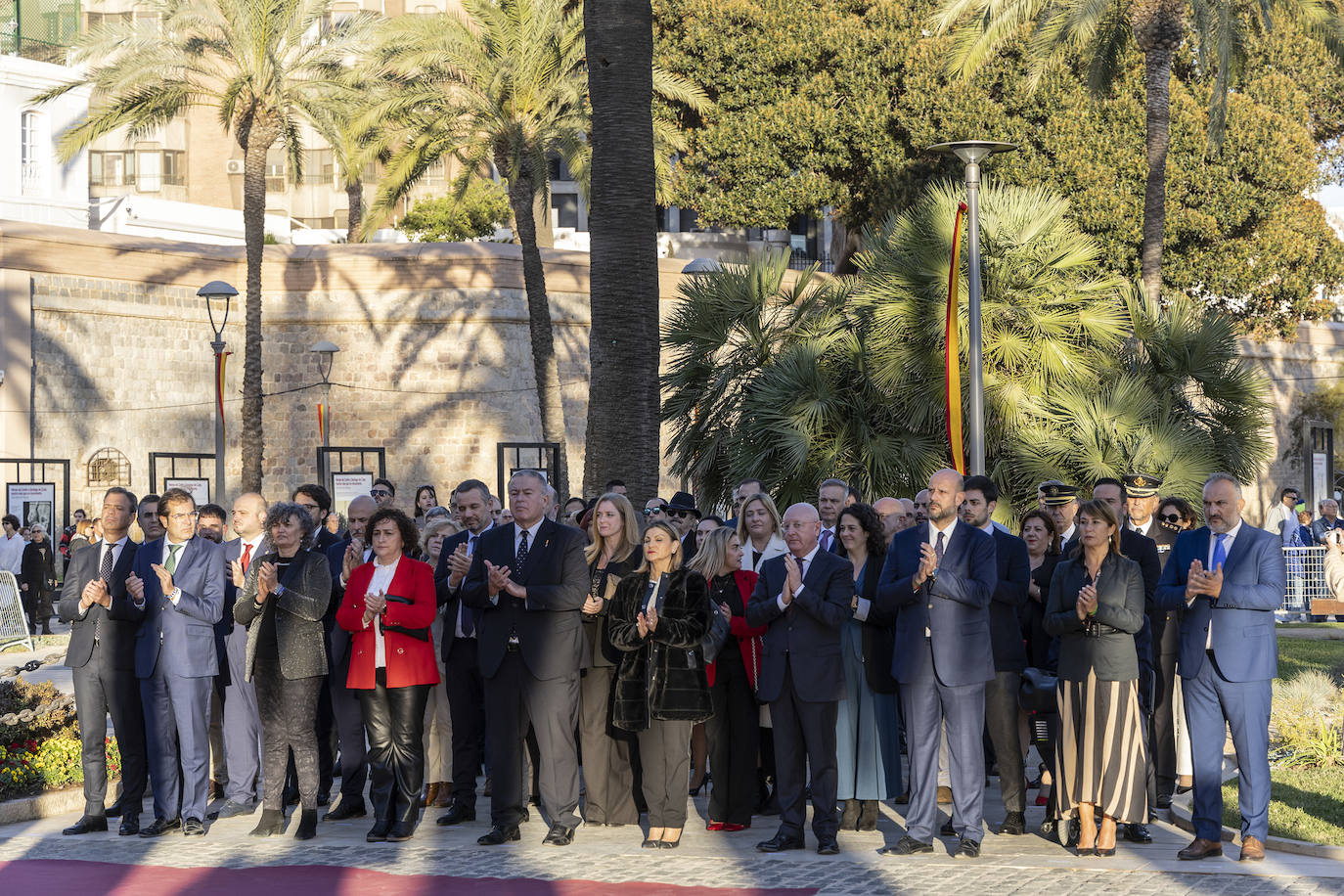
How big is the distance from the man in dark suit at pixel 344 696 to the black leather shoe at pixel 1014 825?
3675 millimetres

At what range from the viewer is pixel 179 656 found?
9023 mm

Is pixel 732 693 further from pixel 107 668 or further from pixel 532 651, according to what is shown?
pixel 107 668

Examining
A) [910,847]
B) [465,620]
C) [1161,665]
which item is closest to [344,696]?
[465,620]

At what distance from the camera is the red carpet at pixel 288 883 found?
750 cm

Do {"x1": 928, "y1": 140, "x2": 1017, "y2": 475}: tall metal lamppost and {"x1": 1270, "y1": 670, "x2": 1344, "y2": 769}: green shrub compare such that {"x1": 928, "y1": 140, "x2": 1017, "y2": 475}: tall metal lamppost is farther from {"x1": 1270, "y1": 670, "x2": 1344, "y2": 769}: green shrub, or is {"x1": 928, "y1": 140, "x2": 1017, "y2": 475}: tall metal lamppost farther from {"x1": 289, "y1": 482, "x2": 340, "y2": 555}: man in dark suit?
{"x1": 289, "y1": 482, "x2": 340, "y2": 555}: man in dark suit

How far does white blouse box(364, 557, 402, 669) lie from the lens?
885 cm

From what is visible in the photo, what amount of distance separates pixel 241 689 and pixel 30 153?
36.7 meters

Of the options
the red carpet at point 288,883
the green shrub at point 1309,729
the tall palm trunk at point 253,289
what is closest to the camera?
the red carpet at point 288,883

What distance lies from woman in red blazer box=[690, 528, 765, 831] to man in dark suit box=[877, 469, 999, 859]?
0.97 m

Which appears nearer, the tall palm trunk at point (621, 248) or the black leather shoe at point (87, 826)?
the black leather shoe at point (87, 826)

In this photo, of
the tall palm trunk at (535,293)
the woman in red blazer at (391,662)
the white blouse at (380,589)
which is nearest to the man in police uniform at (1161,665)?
the woman in red blazer at (391,662)

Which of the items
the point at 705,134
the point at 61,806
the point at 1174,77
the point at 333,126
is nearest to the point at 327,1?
the point at 333,126

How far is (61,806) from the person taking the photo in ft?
32.8

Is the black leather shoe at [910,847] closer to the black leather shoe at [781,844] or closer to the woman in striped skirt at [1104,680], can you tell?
the black leather shoe at [781,844]
